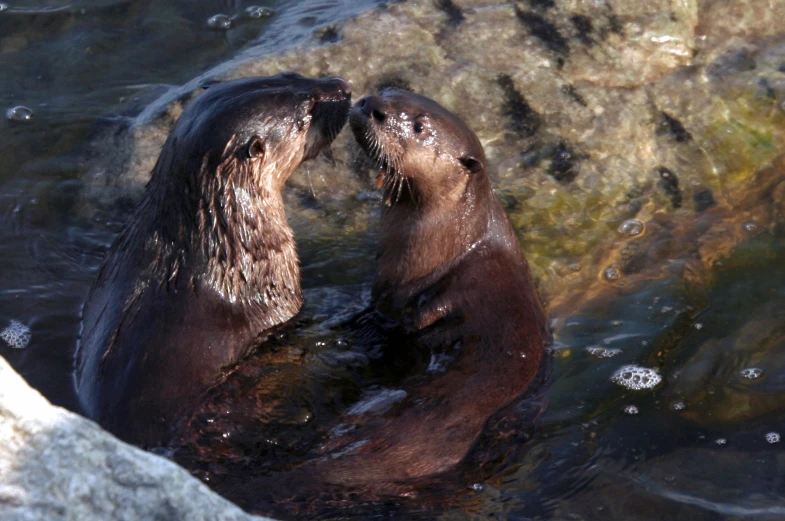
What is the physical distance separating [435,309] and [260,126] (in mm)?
1163

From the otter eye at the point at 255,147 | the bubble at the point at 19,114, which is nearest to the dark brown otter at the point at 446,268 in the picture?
the otter eye at the point at 255,147

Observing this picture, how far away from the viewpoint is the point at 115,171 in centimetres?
543

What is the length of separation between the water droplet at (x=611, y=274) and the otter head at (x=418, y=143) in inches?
37.0

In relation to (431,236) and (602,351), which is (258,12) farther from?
(602,351)

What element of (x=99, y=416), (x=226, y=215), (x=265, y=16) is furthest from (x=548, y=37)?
(x=99, y=416)

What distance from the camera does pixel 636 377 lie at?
167 inches

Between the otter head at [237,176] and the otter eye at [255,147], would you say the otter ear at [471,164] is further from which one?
the otter eye at [255,147]

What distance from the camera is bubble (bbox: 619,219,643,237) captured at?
5043 mm

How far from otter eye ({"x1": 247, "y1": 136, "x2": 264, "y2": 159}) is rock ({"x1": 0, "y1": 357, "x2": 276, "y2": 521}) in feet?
6.19

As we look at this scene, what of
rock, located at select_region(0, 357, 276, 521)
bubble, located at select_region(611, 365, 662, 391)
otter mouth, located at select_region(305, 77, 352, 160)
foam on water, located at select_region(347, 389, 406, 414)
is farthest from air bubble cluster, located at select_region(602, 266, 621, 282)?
rock, located at select_region(0, 357, 276, 521)

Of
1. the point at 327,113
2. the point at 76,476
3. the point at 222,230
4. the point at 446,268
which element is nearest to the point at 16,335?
the point at 222,230

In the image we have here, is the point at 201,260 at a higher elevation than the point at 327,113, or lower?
lower

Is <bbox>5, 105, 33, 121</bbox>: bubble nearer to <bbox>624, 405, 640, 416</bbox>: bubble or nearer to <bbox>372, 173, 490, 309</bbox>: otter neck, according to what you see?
<bbox>372, 173, 490, 309</bbox>: otter neck

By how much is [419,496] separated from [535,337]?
998mm
